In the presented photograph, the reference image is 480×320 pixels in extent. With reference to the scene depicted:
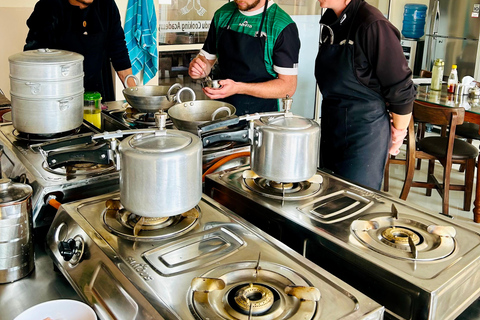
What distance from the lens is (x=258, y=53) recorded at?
2332mm

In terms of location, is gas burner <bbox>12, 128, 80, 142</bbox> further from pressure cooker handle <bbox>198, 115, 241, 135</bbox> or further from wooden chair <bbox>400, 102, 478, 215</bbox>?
wooden chair <bbox>400, 102, 478, 215</bbox>

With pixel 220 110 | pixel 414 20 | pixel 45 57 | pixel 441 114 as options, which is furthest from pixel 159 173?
pixel 414 20

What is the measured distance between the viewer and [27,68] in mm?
1552

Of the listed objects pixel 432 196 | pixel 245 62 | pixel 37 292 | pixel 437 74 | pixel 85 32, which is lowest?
pixel 432 196

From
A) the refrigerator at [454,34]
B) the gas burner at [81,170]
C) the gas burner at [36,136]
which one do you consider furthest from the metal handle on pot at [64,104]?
the refrigerator at [454,34]

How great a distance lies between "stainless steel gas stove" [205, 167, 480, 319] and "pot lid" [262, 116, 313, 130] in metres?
0.17

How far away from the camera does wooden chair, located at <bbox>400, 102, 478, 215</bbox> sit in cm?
311

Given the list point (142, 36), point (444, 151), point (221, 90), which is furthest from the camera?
point (142, 36)

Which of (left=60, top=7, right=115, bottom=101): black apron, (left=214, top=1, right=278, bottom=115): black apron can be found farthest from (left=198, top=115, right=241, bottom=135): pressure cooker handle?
(left=60, top=7, right=115, bottom=101): black apron

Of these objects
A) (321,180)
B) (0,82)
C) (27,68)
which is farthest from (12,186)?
(0,82)

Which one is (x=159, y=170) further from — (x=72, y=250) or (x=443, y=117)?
(x=443, y=117)

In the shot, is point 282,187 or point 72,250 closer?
point 72,250

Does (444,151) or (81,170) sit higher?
(81,170)

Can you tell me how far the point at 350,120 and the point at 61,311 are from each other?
1355mm
